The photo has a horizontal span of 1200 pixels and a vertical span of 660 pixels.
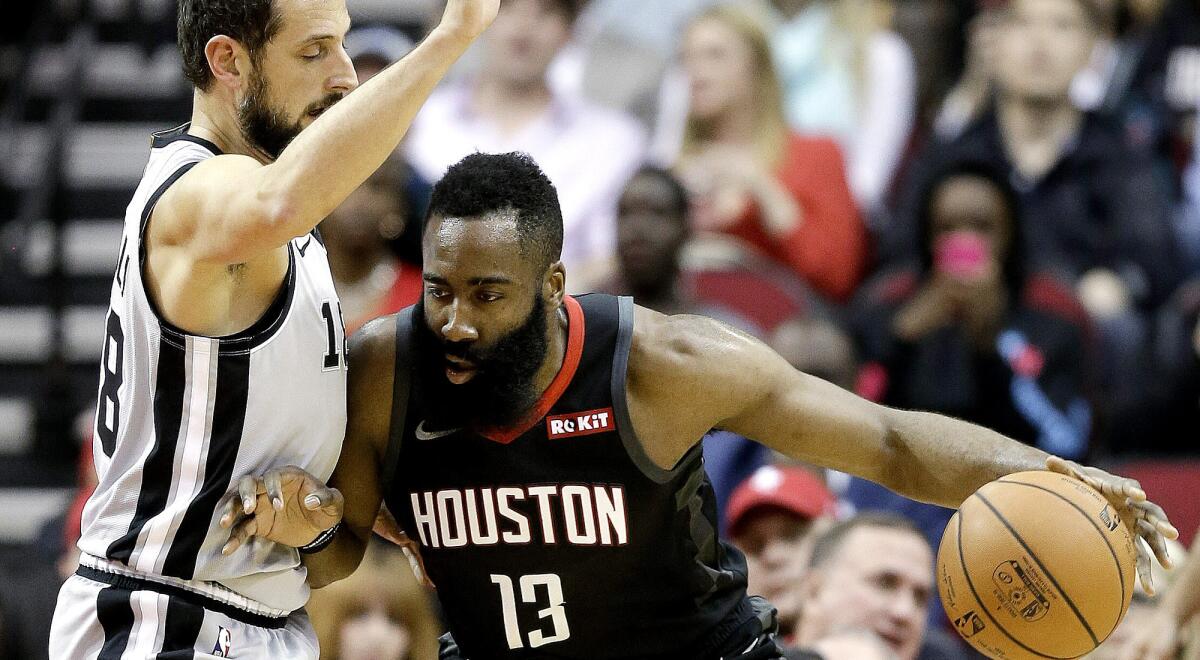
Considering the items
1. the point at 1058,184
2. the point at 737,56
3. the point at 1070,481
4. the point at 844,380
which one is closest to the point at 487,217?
the point at 1070,481

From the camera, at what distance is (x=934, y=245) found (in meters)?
7.73

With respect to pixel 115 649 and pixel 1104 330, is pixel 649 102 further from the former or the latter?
pixel 115 649

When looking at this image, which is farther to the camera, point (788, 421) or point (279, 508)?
point (788, 421)

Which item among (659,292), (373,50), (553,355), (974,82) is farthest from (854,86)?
(553,355)

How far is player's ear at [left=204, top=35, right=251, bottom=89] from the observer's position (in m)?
3.56

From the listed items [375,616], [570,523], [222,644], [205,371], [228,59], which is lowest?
[375,616]

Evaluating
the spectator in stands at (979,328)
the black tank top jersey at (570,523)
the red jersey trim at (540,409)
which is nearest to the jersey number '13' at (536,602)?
the black tank top jersey at (570,523)

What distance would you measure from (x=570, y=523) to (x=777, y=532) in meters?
2.36

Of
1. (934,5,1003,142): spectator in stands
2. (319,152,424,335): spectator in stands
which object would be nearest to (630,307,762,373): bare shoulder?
(319,152,424,335): spectator in stands

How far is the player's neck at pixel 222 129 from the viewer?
12.1 feet

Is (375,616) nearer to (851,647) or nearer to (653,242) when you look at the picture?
(851,647)

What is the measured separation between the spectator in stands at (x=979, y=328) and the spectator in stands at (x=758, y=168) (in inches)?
23.8

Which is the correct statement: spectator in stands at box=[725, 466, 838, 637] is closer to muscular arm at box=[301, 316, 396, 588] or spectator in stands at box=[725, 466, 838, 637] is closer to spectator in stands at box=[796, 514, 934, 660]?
spectator in stands at box=[796, 514, 934, 660]

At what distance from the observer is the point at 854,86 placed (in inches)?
353
